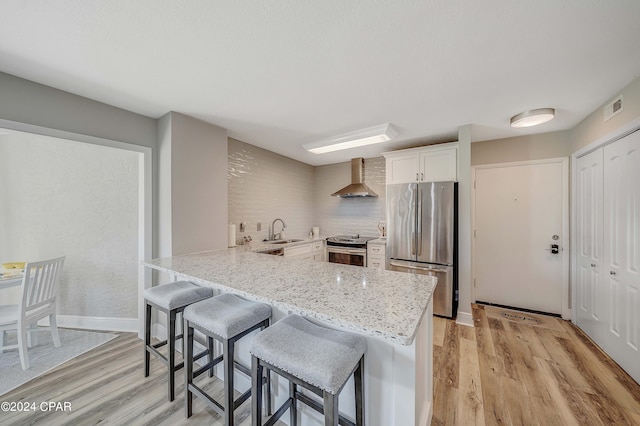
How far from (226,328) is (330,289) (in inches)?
24.4

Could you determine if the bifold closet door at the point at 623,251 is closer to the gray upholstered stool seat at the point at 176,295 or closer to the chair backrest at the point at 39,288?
the gray upholstered stool seat at the point at 176,295

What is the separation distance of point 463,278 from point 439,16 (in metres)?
2.69

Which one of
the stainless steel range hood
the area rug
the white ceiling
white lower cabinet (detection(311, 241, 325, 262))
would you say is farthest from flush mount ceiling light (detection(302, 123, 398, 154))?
the area rug

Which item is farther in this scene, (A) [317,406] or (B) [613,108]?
(B) [613,108]

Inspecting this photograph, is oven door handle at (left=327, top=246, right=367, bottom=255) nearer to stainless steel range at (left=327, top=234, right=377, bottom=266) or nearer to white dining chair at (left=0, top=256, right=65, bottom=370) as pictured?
stainless steel range at (left=327, top=234, right=377, bottom=266)

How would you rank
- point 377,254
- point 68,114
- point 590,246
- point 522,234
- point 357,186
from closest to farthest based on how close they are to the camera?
point 68,114
point 590,246
point 522,234
point 377,254
point 357,186

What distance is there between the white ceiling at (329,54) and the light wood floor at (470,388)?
7.80 ft

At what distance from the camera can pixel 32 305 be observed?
2174 millimetres

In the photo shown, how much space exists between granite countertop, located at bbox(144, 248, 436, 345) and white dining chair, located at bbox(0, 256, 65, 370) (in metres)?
1.24

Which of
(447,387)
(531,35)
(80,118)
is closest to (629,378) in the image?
(447,387)

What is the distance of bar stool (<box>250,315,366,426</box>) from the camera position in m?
0.94

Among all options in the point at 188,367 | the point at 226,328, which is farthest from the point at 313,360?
the point at 188,367

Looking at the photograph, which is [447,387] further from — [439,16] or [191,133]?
[191,133]

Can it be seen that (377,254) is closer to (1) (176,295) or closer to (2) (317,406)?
(2) (317,406)
